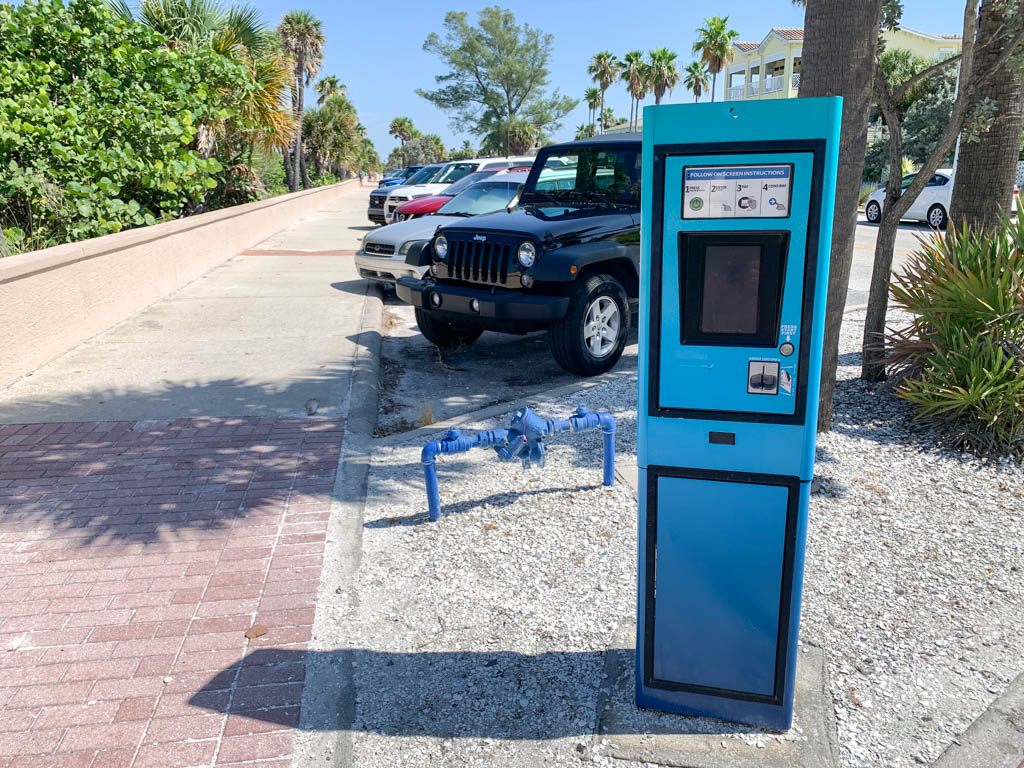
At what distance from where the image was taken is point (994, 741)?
2562 mm

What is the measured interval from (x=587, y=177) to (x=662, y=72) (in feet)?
205

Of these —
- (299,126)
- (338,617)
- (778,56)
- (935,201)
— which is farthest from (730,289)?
(778,56)

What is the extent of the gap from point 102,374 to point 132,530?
3.27 metres

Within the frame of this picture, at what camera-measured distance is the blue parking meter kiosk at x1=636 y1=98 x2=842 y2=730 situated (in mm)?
2137

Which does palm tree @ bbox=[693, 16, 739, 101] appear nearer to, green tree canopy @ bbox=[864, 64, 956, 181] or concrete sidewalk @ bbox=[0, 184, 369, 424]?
green tree canopy @ bbox=[864, 64, 956, 181]

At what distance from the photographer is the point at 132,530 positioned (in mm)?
4027

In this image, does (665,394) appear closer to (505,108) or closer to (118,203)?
(118,203)

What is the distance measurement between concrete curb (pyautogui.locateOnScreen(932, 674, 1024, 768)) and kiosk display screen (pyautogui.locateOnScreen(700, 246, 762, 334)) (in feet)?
5.03

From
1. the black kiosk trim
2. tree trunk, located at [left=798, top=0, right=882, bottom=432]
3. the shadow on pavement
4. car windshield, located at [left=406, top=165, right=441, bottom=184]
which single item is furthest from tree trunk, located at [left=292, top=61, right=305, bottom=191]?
the black kiosk trim

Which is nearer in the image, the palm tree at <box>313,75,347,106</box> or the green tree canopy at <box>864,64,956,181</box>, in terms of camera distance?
the green tree canopy at <box>864,64,956,181</box>

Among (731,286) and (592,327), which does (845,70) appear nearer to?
(592,327)

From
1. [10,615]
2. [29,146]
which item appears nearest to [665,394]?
[10,615]

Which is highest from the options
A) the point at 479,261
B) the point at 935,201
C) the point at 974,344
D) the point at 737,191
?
the point at 737,191

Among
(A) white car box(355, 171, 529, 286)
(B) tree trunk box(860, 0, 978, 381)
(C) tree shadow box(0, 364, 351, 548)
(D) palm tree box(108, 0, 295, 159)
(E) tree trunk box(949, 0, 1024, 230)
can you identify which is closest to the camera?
(C) tree shadow box(0, 364, 351, 548)
